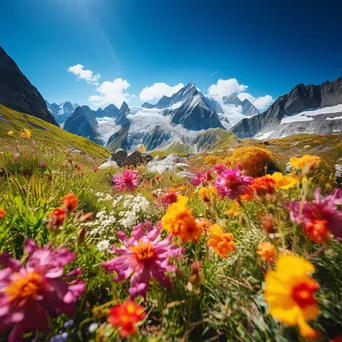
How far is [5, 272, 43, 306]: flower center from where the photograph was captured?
3.38ft

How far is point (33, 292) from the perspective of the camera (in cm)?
106

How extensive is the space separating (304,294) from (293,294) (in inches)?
2.3

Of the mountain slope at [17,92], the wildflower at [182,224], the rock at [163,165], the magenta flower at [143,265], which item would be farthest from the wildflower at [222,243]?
the mountain slope at [17,92]

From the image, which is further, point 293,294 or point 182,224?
point 182,224

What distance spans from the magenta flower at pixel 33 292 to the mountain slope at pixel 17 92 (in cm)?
12071

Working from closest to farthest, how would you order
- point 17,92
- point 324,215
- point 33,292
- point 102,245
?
1. point 33,292
2. point 324,215
3. point 102,245
4. point 17,92

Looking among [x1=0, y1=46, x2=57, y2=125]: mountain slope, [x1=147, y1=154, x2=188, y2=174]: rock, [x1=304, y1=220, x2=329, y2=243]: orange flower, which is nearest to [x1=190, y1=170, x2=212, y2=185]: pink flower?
[x1=304, y1=220, x2=329, y2=243]: orange flower

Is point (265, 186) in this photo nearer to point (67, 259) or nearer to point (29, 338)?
point (67, 259)

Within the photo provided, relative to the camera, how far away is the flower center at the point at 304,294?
33.9 inches

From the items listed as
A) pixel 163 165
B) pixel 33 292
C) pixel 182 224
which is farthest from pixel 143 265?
pixel 163 165

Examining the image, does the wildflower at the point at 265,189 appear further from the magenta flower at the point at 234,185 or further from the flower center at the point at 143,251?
the flower center at the point at 143,251

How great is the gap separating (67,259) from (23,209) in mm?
1462

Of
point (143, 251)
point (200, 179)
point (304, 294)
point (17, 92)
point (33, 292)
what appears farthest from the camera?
point (17, 92)

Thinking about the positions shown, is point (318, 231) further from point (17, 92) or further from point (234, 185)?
point (17, 92)
